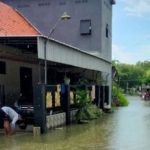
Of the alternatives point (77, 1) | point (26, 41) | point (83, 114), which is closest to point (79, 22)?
point (77, 1)

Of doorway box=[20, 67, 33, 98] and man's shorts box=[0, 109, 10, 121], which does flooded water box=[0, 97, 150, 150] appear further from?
doorway box=[20, 67, 33, 98]

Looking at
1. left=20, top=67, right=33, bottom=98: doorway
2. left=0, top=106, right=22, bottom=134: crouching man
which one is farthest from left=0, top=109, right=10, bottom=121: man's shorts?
left=20, top=67, right=33, bottom=98: doorway

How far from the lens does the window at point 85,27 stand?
91.1 ft

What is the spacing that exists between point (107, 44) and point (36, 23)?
6.36 m

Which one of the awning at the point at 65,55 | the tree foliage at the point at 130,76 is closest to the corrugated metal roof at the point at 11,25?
the awning at the point at 65,55

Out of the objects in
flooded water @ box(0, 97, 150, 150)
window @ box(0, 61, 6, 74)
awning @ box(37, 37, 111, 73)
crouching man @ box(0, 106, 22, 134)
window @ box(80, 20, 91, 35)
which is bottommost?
flooded water @ box(0, 97, 150, 150)

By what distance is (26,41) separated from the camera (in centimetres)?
1341

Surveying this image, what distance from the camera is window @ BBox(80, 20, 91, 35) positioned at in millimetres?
27781

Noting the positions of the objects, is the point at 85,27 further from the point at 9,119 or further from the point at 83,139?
the point at 83,139

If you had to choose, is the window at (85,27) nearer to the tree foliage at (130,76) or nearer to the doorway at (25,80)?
the doorway at (25,80)

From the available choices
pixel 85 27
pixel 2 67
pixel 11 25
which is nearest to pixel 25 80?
pixel 2 67

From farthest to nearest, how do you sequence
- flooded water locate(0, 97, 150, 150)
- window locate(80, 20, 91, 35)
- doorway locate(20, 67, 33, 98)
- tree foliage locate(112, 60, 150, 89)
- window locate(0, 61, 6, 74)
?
tree foliage locate(112, 60, 150, 89), window locate(80, 20, 91, 35), doorway locate(20, 67, 33, 98), window locate(0, 61, 6, 74), flooded water locate(0, 97, 150, 150)

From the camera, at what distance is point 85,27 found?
27.9 metres

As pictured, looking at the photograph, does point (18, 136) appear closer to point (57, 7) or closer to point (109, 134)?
point (109, 134)
